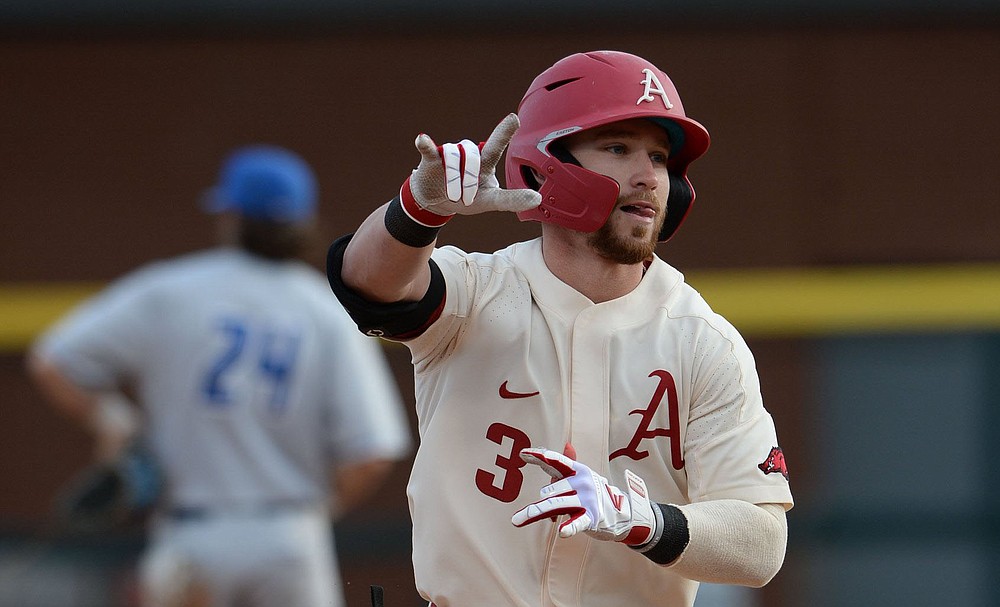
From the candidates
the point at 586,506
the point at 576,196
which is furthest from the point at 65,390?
the point at 586,506

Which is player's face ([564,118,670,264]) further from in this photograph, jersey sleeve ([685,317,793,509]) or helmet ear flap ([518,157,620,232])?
jersey sleeve ([685,317,793,509])

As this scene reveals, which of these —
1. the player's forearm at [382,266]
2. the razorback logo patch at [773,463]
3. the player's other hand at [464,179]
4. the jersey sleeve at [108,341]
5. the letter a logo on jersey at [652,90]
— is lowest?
the razorback logo patch at [773,463]

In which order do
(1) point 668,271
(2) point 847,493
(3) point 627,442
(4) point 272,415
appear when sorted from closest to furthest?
(3) point 627,442 < (1) point 668,271 < (4) point 272,415 < (2) point 847,493

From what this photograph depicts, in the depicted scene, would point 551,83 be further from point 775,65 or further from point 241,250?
point 775,65

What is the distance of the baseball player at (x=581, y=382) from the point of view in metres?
2.80

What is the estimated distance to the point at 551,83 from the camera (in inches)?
116

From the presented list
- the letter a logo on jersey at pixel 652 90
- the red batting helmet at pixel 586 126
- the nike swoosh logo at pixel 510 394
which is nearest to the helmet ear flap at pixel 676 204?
the red batting helmet at pixel 586 126

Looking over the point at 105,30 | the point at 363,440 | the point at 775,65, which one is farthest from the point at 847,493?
the point at 105,30

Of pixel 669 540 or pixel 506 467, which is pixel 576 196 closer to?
pixel 506 467

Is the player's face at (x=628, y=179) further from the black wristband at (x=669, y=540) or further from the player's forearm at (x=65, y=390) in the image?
the player's forearm at (x=65, y=390)

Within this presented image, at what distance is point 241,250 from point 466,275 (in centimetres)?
294

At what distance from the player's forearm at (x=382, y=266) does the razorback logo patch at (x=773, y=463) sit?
692 millimetres

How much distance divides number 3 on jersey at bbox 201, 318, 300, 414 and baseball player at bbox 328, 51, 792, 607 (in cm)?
266

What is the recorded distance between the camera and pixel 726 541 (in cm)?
271
